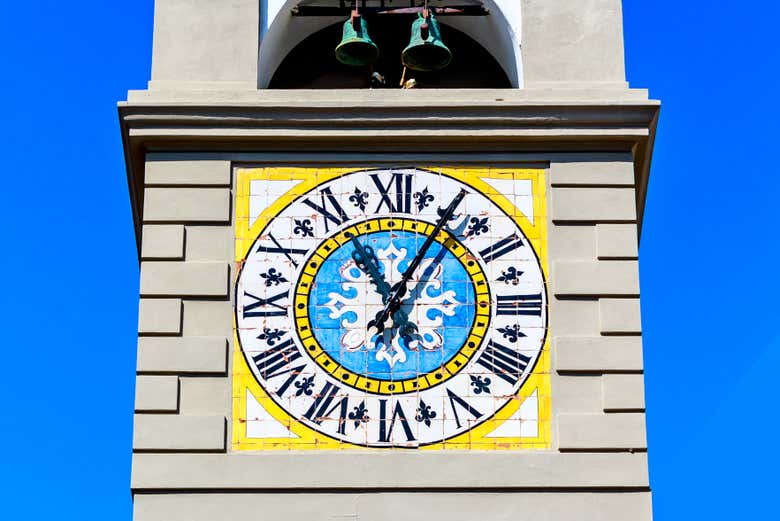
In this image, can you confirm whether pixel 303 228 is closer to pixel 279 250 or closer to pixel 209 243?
pixel 279 250

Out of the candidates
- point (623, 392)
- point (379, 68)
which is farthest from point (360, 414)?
point (379, 68)

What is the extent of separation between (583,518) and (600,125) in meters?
3.61

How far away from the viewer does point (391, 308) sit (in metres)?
23.1

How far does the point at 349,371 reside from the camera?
22.8 meters

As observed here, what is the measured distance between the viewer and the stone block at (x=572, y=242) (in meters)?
23.4

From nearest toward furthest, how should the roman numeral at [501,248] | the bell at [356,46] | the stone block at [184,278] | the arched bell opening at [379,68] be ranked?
the stone block at [184,278]
the roman numeral at [501,248]
the bell at [356,46]
the arched bell opening at [379,68]

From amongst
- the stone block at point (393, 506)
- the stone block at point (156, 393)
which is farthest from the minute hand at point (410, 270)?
the stone block at point (156, 393)

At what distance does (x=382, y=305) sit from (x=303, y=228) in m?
0.97

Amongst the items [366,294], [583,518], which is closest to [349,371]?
[366,294]

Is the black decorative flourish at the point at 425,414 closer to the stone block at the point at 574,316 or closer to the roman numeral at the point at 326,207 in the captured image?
the stone block at the point at 574,316

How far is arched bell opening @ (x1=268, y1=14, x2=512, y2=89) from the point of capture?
2550cm

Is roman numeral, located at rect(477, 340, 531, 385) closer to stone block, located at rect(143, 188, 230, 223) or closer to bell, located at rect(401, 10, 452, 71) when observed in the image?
stone block, located at rect(143, 188, 230, 223)

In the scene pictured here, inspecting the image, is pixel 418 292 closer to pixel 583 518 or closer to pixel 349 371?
pixel 349 371

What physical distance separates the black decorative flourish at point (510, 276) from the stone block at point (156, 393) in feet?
9.25
